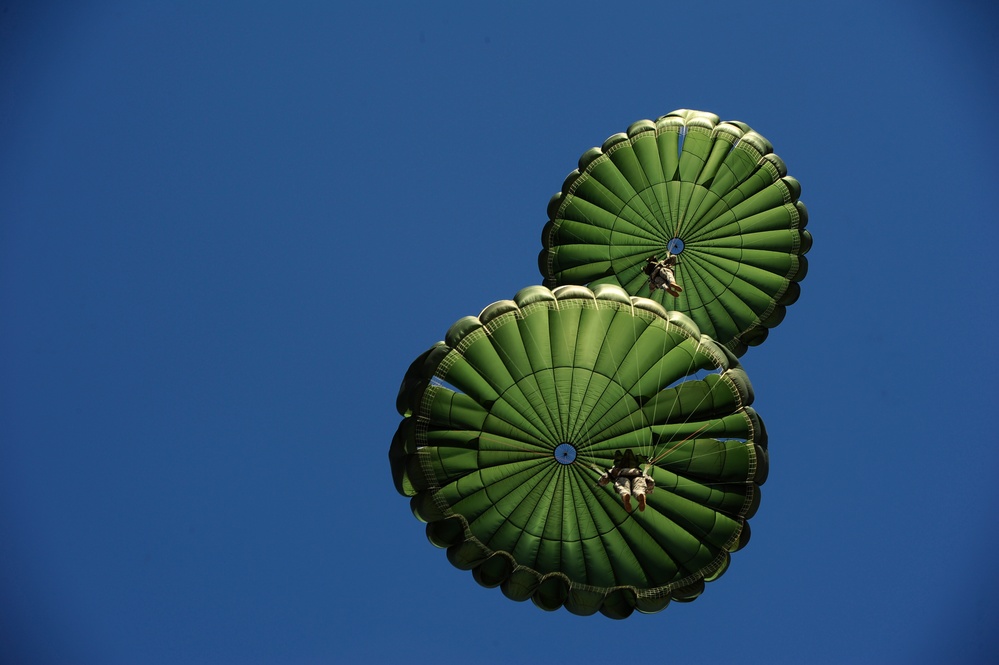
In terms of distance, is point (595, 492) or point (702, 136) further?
point (702, 136)

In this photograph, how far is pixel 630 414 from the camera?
18359mm

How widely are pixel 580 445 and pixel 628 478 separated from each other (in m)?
1.12

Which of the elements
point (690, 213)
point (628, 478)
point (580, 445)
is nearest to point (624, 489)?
point (628, 478)

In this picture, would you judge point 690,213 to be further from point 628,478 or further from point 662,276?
point 628,478

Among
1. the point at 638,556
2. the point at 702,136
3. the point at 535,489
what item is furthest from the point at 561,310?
the point at 702,136

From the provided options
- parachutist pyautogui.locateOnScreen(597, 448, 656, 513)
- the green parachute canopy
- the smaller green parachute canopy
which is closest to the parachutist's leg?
parachutist pyautogui.locateOnScreen(597, 448, 656, 513)

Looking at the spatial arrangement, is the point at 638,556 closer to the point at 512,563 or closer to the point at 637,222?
the point at 512,563

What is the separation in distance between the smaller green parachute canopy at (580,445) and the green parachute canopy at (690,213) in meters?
4.84

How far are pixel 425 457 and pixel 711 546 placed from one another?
5.76 metres

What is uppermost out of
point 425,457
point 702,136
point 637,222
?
point 702,136

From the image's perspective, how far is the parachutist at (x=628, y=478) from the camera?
685 inches

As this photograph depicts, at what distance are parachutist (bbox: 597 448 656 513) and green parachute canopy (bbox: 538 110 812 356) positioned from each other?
6.75m

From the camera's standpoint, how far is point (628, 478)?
58.1 ft

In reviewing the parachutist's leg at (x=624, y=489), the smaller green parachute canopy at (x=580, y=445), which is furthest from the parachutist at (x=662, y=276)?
the parachutist's leg at (x=624, y=489)
